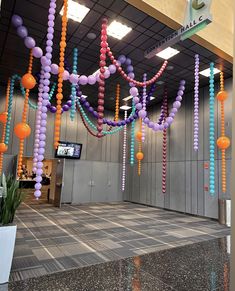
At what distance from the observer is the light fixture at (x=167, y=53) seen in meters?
6.13

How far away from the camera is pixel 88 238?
4801mm

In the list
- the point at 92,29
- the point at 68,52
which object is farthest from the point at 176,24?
the point at 68,52

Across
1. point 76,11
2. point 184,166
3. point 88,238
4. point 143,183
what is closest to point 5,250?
point 88,238

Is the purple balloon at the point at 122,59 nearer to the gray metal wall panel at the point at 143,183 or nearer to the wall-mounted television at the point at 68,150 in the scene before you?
the wall-mounted television at the point at 68,150

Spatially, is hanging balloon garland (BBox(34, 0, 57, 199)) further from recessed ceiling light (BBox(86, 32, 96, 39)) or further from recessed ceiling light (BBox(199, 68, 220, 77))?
recessed ceiling light (BBox(199, 68, 220, 77))

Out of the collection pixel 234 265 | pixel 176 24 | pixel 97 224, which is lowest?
pixel 97 224

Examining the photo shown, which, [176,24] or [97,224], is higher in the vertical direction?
[176,24]

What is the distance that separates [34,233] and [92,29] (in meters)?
4.66

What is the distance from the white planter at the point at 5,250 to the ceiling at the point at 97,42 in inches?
162

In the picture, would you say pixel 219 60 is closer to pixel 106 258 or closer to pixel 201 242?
pixel 201 242

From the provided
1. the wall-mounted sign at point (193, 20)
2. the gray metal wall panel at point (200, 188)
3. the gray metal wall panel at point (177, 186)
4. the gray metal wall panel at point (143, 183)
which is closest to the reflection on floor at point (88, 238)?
the gray metal wall panel at point (200, 188)

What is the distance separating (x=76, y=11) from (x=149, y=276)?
4.90 metres

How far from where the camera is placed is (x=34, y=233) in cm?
504

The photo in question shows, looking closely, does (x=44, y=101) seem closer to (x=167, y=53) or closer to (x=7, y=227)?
(x=7, y=227)
